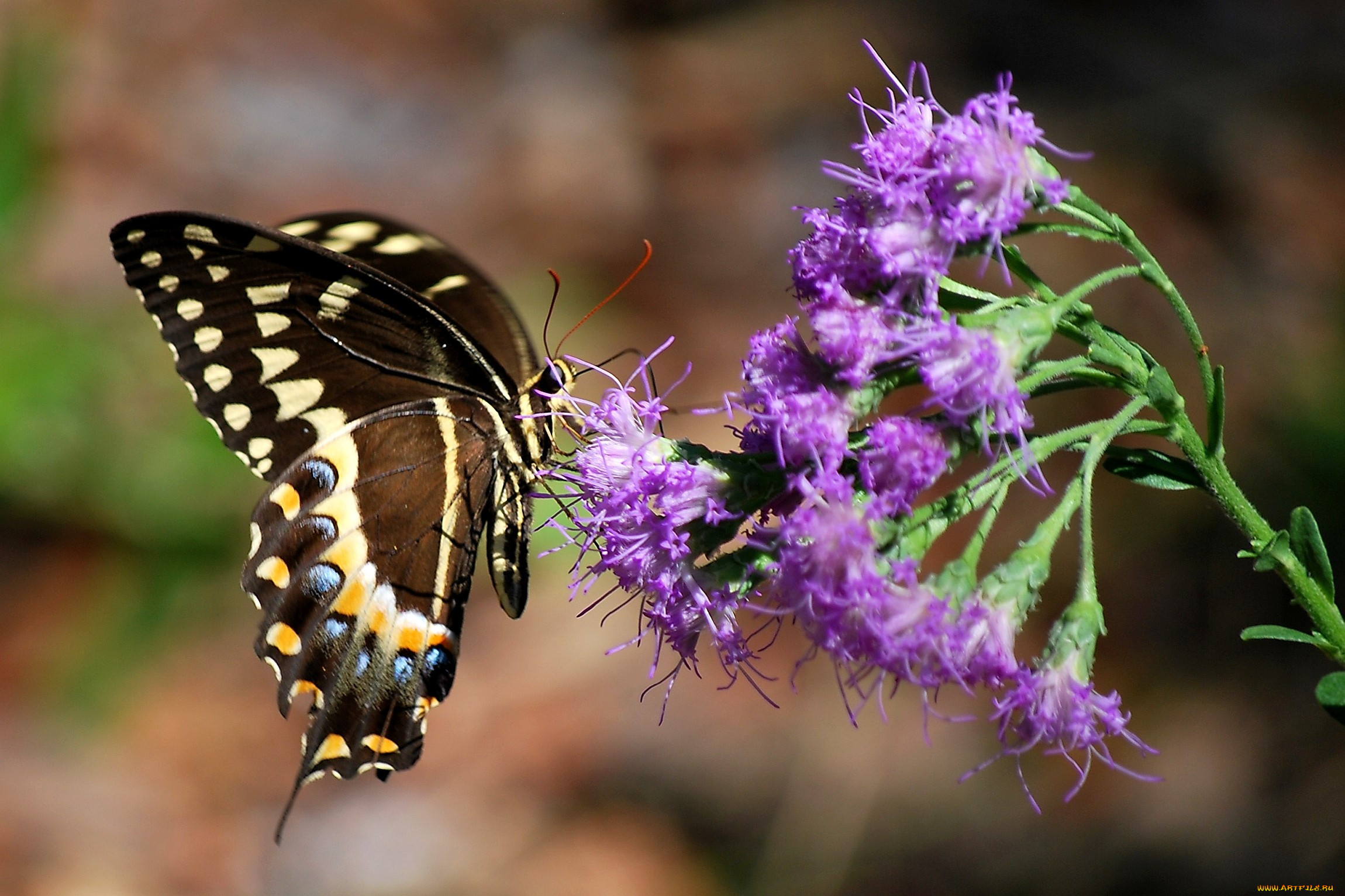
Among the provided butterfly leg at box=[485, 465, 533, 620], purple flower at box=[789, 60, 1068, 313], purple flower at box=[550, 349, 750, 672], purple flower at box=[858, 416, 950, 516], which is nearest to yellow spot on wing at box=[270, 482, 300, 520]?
butterfly leg at box=[485, 465, 533, 620]

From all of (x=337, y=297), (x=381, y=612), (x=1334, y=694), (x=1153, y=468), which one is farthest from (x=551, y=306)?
(x=1334, y=694)

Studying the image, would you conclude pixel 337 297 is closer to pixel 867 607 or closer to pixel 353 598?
pixel 353 598

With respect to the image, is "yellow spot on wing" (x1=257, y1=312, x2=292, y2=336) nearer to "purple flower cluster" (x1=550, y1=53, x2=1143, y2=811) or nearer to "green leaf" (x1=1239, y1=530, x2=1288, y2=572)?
"purple flower cluster" (x1=550, y1=53, x2=1143, y2=811)

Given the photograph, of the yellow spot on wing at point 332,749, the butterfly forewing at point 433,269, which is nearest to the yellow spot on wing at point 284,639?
the yellow spot on wing at point 332,749

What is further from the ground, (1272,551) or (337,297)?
(1272,551)

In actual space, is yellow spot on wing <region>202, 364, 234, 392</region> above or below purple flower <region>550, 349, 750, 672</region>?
below
